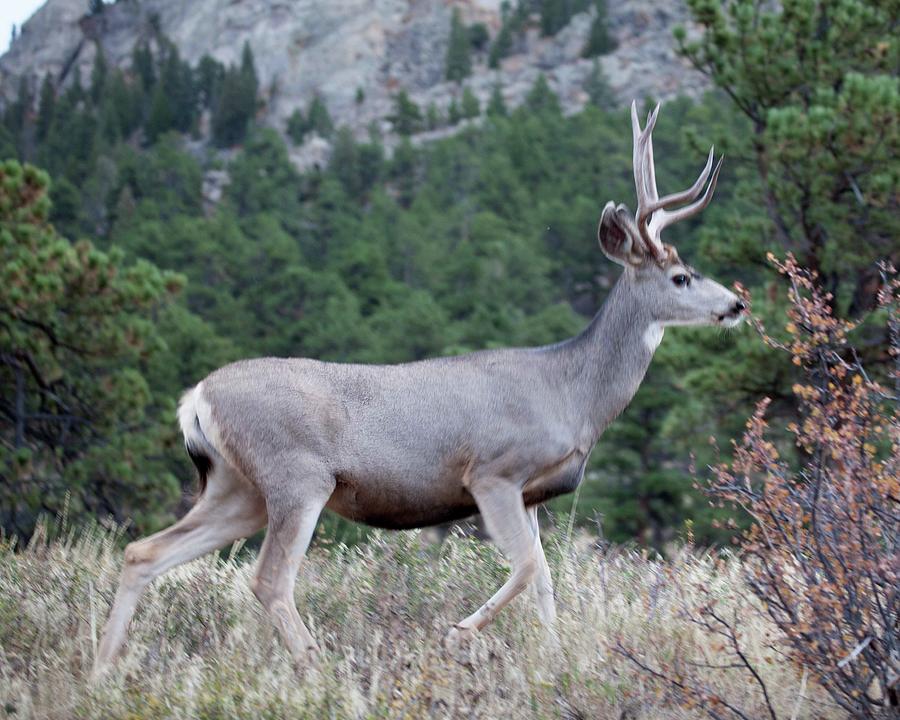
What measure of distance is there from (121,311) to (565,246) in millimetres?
45339

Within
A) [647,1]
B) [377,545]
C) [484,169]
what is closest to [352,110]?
[647,1]

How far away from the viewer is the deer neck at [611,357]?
6.83 m

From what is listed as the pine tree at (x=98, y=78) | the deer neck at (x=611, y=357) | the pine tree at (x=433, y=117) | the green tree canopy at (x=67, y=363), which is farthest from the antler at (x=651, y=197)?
the pine tree at (x=98, y=78)

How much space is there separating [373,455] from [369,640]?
82 cm

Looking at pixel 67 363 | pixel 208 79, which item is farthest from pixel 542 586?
pixel 208 79

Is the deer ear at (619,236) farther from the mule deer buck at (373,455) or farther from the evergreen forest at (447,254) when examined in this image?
the evergreen forest at (447,254)

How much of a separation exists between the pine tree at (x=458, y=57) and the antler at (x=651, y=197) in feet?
422

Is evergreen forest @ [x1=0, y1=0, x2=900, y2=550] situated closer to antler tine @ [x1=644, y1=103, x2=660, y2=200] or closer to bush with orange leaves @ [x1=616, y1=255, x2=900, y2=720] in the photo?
bush with orange leaves @ [x1=616, y1=255, x2=900, y2=720]

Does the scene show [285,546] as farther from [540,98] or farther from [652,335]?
[540,98]

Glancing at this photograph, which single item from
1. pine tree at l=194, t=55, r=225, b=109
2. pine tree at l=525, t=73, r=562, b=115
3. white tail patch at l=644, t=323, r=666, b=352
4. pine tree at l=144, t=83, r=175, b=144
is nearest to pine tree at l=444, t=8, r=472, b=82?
pine tree at l=194, t=55, r=225, b=109

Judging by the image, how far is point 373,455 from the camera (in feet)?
20.4

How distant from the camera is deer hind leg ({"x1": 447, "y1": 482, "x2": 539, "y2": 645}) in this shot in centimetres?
615

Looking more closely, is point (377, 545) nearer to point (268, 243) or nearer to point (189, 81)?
point (268, 243)

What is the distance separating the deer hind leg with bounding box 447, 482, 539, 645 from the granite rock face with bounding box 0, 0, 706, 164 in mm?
113121
